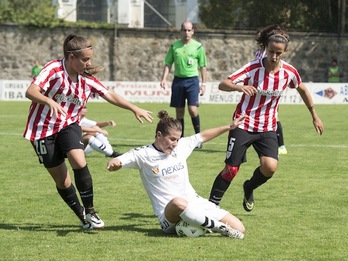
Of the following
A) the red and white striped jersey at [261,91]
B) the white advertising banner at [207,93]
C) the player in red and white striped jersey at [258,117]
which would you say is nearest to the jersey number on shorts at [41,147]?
the player in red and white striped jersey at [258,117]

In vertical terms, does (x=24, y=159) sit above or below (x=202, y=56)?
below

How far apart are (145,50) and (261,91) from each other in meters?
30.9

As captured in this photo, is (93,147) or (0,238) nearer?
(0,238)

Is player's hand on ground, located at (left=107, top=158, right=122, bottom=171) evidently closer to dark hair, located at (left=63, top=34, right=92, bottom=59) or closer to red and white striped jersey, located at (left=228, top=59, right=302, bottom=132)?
dark hair, located at (left=63, top=34, right=92, bottom=59)

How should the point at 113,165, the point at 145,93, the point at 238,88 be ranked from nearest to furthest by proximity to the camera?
the point at 113,165 < the point at 238,88 < the point at 145,93

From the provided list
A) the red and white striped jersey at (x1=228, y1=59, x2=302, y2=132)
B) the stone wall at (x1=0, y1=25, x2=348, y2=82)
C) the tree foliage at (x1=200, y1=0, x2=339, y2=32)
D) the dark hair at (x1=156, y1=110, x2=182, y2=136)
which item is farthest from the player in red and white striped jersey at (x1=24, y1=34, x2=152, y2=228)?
the tree foliage at (x1=200, y1=0, x2=339, y2=32)

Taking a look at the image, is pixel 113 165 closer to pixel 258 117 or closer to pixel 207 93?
pixel 258 117

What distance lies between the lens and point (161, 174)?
7.94 metres

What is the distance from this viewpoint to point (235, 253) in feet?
23.6

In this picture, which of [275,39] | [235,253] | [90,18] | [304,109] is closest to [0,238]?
[235,253]

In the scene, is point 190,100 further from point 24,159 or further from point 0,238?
point 0,238

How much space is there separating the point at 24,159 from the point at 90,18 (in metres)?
30.2

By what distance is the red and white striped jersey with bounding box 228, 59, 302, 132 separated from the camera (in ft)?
29.8

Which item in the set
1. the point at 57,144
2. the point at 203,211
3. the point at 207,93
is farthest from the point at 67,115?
the point at 207,93
